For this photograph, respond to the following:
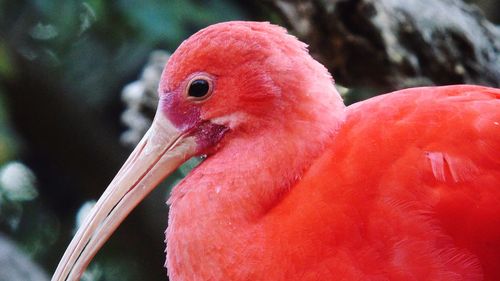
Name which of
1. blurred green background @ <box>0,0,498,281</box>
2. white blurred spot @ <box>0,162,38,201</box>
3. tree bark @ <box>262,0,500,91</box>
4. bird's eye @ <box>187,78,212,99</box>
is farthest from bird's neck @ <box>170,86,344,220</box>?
white blurred spot @ <box>0,162,38,201</box>

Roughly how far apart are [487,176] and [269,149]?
53 centimetres

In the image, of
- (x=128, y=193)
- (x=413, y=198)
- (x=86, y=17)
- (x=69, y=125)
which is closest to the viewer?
(x=413, y=198)

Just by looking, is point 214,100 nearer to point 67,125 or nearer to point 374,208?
point 374,208

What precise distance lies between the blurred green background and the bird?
1.49 meters

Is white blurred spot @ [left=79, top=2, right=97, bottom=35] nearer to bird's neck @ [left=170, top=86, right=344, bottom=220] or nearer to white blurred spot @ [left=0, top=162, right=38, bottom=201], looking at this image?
white blurred spot @ [left=0, top=162, right=38, bottom=201]

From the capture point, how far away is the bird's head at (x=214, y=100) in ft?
7.89

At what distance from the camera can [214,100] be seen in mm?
2420

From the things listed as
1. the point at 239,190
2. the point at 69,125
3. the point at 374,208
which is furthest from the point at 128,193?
the point at 69,125

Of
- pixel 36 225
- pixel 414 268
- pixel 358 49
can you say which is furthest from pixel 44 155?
pixel 414 268

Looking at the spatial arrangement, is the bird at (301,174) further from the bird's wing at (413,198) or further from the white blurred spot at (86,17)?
the white blurred spot at (86,17)

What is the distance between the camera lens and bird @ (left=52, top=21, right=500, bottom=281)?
2.17m

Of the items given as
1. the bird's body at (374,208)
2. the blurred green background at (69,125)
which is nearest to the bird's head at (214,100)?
the bird's body at (374,208)

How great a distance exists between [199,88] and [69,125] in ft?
7.11

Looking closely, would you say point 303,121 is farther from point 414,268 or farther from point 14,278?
point 14,278
